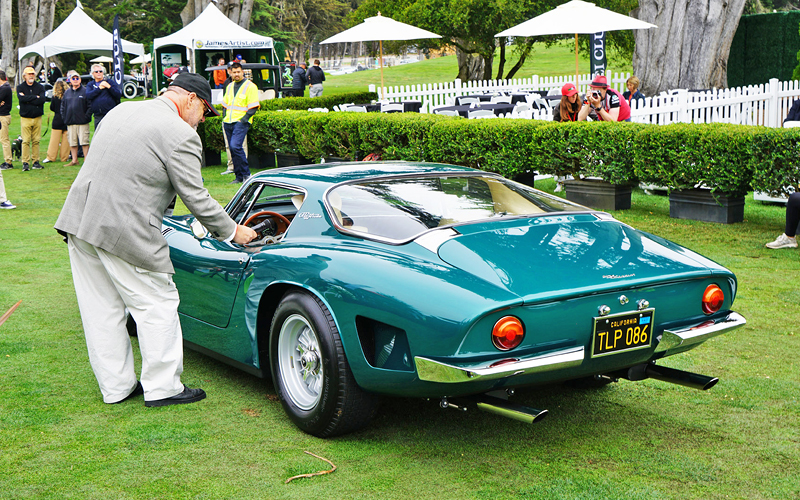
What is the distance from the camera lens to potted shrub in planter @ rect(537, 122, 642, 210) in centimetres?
1005

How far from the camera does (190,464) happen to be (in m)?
3.74

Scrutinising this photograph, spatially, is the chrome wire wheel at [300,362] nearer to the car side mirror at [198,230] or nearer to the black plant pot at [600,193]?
the car side mirror at [198,230]

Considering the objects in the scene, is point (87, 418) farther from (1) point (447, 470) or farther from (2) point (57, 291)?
(2) point (57, 291)

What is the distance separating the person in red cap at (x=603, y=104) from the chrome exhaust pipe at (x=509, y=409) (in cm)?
811

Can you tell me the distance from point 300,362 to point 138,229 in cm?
115

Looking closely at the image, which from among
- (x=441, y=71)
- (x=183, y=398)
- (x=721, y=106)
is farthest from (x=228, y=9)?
(x=441, y=71)

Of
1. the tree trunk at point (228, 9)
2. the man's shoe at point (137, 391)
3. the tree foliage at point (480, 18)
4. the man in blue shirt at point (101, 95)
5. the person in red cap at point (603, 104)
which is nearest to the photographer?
the man's shoe at point (137, 391)

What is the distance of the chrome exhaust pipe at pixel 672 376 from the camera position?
Answer: 12.9ft

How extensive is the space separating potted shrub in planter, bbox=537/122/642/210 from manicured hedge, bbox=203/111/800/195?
13 mm

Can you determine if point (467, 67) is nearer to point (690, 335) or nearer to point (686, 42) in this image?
point (686, 42)

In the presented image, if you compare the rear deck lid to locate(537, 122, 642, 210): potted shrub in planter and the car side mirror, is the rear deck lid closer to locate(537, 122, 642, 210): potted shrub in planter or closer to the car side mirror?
the car side mirror

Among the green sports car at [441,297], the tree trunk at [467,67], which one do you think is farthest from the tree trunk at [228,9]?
the green sports car at [441,297]

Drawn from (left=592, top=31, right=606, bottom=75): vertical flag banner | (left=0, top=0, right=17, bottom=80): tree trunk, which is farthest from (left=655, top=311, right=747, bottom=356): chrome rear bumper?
(left=0, top=0, right=17, bottom=80): tree trunk

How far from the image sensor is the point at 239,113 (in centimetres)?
1388
